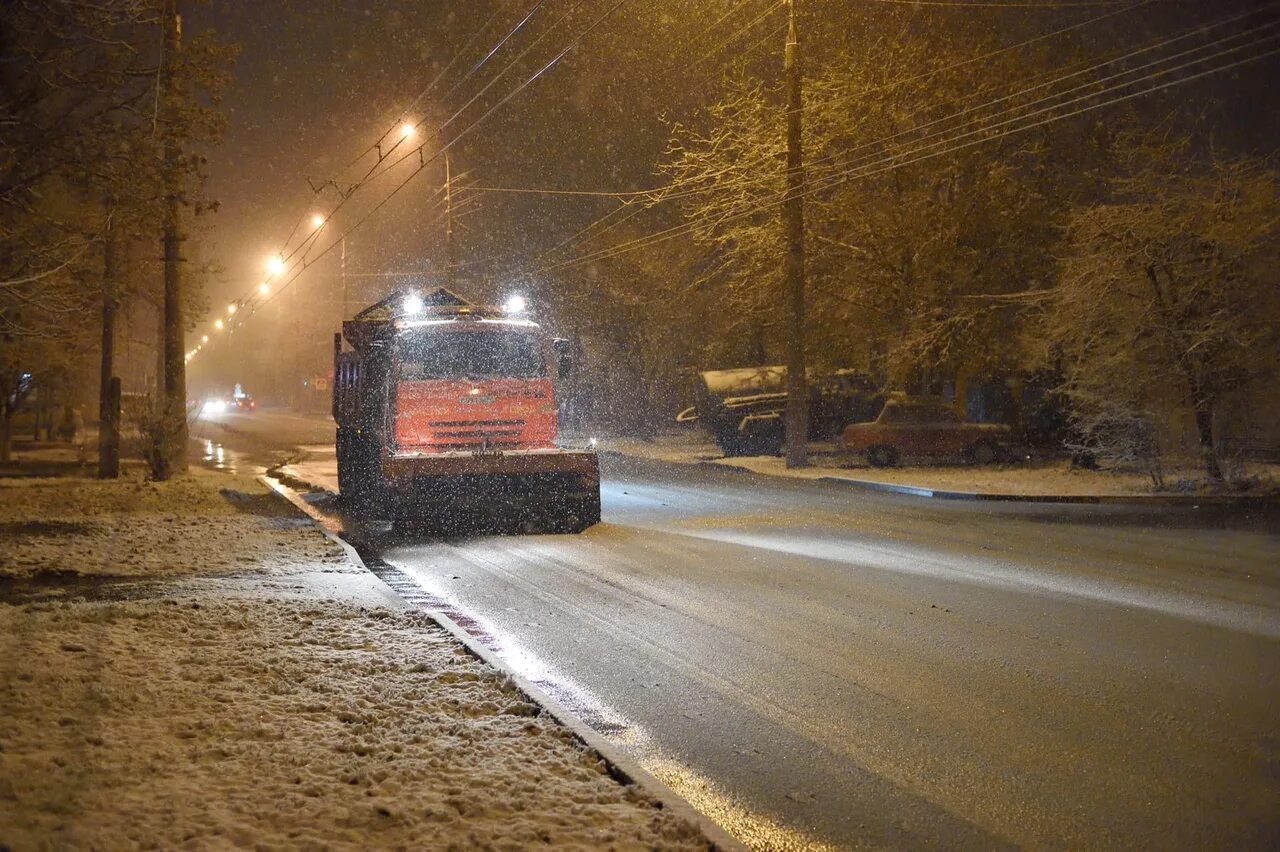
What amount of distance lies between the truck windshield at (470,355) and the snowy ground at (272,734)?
6.33 meters

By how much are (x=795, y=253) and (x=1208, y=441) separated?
10927 millimetres

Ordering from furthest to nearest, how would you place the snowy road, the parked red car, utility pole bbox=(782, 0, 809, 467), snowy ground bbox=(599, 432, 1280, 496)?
the parked red car, utility pole bbox=(782, 0, 809, 467), snowy ground bbox=(599, 432, 1280, 496), the snowy road

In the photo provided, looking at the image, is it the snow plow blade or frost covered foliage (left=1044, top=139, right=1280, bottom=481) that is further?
frost covered foliage (left=1044, top=139, right=1280, bottom=481)

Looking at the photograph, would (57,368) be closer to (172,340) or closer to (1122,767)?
(172,340)

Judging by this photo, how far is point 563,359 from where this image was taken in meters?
17.7

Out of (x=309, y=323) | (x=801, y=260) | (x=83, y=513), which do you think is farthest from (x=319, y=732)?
(x=309, y=323)

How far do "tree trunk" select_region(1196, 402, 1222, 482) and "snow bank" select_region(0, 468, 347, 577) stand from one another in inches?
667

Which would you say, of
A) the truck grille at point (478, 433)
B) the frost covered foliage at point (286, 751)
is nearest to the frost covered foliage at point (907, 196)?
the truck grille at point (478, 433)

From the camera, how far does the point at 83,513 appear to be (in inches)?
683

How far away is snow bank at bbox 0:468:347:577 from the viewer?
12.2m

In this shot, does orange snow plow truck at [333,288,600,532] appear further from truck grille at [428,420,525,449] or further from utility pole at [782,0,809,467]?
utility pole at [782,0,809,467]

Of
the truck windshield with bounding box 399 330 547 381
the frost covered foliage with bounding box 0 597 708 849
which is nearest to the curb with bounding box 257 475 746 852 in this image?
the frost covered foliage with bounding box 0 597 708 849

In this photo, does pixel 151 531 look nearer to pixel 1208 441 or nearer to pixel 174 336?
pixel 174 336

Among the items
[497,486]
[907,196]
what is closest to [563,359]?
[497,486]
